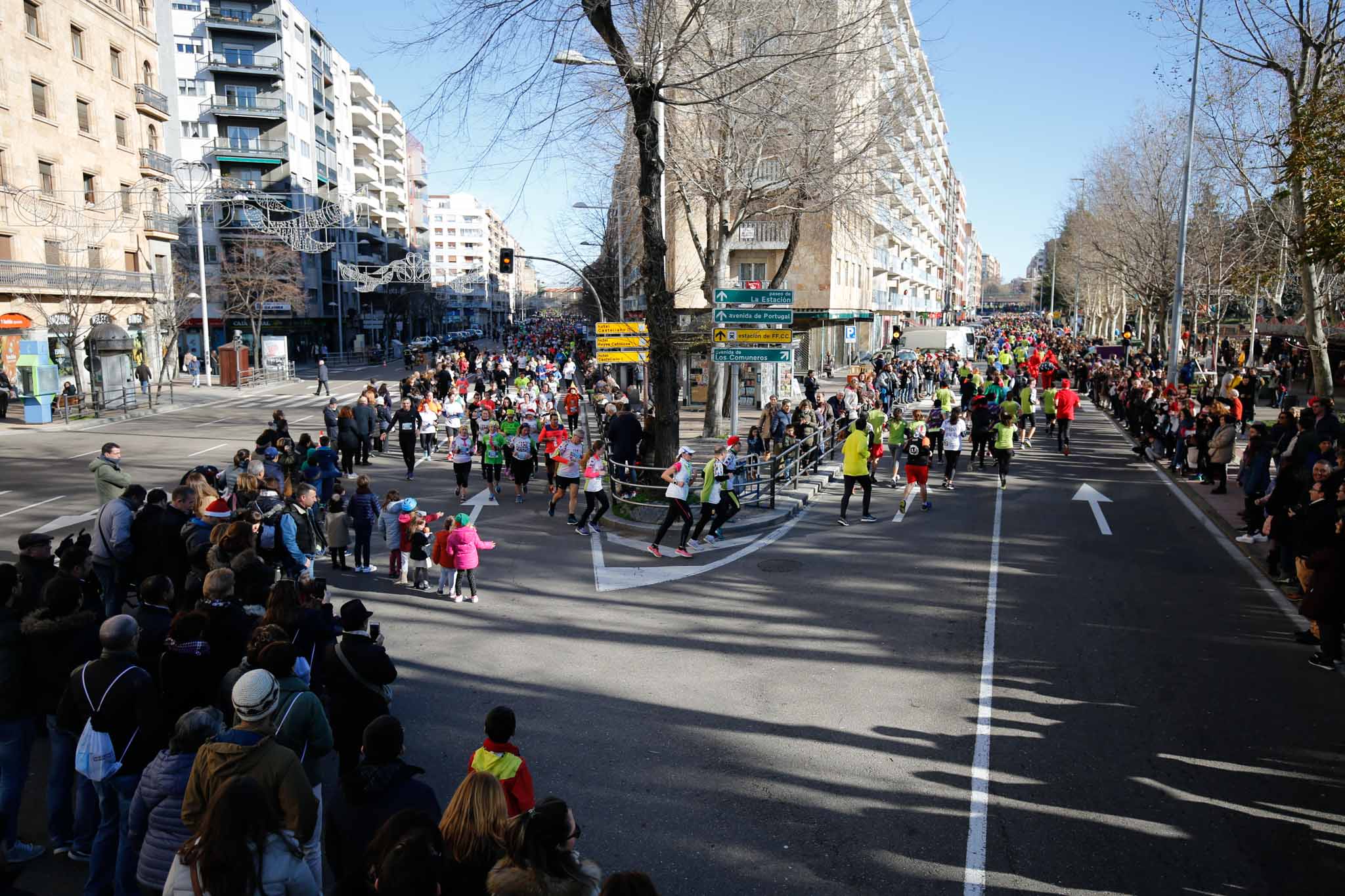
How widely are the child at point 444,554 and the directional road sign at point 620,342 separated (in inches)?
346

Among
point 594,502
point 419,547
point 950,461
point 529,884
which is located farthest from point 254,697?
point 950,461

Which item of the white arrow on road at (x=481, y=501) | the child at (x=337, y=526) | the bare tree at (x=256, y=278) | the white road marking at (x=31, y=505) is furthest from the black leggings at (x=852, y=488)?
the bare tree at (x=256, y=278)

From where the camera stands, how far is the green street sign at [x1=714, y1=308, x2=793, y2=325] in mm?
14727

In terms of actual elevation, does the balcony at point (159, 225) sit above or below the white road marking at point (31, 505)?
above

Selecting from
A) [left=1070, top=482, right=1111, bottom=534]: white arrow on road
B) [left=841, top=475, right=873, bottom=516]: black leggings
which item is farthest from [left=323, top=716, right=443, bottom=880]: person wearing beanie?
[left=1070, top=482, right=1111, bottom=534]: white arrow on road

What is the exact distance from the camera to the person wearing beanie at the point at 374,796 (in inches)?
145

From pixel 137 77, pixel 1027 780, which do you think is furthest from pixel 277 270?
pixel 1027 780

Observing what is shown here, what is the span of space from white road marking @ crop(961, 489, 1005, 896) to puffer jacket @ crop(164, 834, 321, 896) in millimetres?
3567

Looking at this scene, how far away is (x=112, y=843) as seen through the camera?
15.7 feet

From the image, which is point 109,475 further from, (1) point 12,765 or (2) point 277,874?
(2) point 277,874

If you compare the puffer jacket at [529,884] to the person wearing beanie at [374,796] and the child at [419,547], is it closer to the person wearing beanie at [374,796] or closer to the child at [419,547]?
the person wearing beanie at [374,796]

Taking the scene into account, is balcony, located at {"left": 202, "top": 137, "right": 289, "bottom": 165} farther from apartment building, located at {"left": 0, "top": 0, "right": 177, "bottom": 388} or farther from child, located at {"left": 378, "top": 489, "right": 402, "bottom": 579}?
child, located at {"left": 378, "top": 489, "right": 402, "bottom": 579}

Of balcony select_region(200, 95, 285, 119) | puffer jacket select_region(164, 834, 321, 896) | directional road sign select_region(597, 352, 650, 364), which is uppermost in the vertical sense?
balcony select_region(200, 95, 285, 119)

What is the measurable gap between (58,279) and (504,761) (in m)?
38.0
